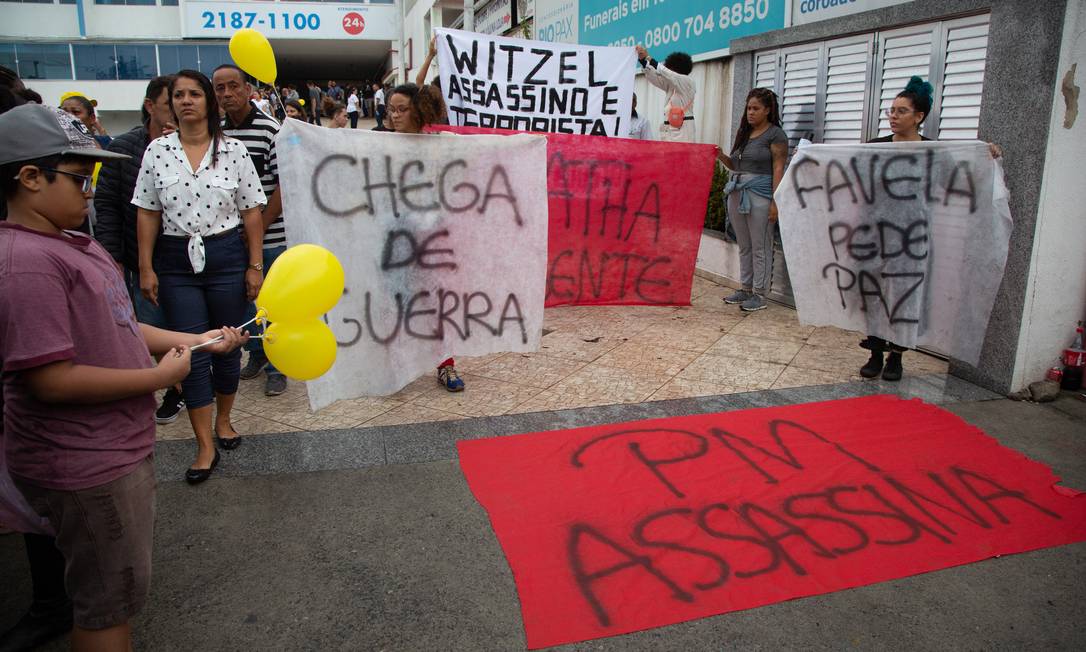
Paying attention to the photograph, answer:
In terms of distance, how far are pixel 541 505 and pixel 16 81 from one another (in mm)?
3139

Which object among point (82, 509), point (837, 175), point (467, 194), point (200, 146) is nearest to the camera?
point (82, 509)

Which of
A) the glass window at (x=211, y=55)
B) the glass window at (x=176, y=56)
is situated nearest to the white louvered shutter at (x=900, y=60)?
the glass window at (x=211, y=55)

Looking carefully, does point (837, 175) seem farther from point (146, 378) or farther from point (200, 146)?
point (146, 378)

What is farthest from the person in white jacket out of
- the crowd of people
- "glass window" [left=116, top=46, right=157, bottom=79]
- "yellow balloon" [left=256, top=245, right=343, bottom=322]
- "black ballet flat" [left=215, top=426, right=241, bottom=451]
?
"glass window" [left=116, top=46, right=157, bottom=79]

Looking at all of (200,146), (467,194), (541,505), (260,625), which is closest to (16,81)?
(200,146)

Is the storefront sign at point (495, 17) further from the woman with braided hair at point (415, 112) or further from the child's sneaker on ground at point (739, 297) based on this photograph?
the woman with braided hair at point (415, 112)

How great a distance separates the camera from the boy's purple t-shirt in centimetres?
167

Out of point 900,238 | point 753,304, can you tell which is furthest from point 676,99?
point 900,238

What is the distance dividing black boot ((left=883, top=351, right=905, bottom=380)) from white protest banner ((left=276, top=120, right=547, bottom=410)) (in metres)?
2.34

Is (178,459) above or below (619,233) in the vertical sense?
below

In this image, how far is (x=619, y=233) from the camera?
6047 mm

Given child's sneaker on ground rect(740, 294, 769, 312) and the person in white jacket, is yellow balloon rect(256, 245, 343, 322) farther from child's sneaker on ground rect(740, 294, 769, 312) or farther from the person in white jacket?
the person in white jacket

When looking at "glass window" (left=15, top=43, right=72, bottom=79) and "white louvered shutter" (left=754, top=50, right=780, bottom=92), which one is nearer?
"white louvered shutter" (left=754, top=50, right=780, bottom=92)

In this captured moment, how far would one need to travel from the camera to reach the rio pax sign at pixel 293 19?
34.4m
